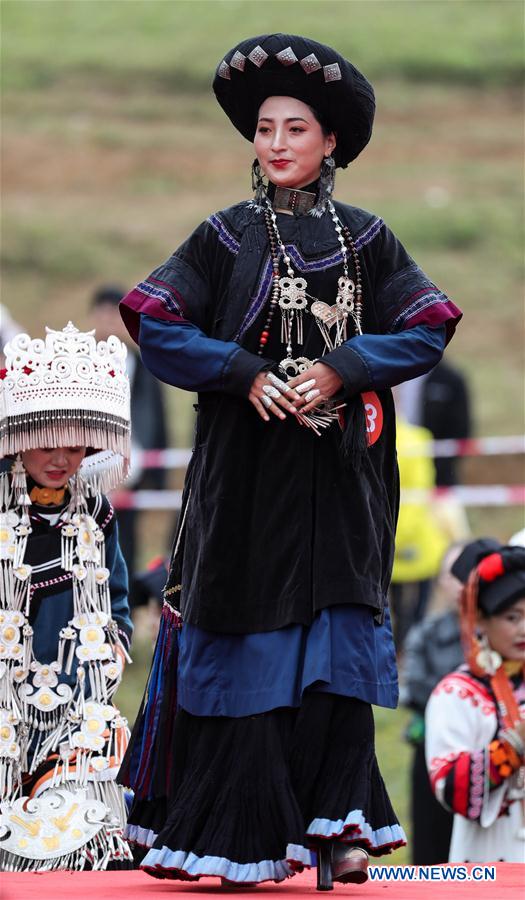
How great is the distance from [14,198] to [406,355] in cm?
2336

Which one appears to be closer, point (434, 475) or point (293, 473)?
point (293, 473)

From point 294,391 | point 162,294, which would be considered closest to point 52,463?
point 162,294

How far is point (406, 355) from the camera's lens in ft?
18.4

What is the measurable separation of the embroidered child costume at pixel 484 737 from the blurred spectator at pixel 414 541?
5.09 meters

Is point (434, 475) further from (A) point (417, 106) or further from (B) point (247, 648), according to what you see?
(A) point (417, 106)

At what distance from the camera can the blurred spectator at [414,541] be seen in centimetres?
1244

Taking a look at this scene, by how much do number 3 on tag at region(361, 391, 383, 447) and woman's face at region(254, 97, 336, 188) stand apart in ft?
2.18

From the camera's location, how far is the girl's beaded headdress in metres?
6.33

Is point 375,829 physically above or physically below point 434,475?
below

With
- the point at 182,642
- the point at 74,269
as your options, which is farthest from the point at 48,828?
the point at 74,269

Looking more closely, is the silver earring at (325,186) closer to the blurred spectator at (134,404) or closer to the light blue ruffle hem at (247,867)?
the light blue ruffle hem at (247,867)

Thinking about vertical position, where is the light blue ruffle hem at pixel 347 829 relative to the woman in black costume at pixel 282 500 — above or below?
below

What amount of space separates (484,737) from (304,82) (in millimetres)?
2569

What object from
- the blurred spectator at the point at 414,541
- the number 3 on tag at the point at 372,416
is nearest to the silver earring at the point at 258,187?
the number 3 on tag at the point at 372,416
